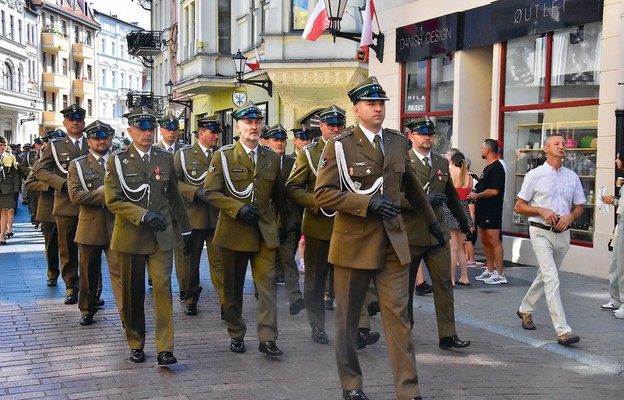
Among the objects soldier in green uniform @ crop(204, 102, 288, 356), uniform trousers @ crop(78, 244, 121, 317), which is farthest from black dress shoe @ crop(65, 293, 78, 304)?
soldier in green uniform @ crop(204, 102, 288, 356)

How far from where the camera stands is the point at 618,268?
29.0 feet

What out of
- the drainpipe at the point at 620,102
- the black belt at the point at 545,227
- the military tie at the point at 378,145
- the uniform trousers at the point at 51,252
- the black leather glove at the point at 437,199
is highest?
the drainpipe at the point at 620,102

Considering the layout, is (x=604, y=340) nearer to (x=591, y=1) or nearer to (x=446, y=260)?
(x=446, y=260)

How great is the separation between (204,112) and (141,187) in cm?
2616

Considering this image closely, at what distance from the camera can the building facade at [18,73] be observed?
59.7m

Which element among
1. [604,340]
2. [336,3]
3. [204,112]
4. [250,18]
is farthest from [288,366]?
[204,112]

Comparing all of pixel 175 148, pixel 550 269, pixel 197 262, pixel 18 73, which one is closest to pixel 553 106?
pixel 550 269

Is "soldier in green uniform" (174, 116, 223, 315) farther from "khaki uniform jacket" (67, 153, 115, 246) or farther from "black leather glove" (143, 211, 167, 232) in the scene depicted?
"black leather glove" (143, 211, 167, 232)

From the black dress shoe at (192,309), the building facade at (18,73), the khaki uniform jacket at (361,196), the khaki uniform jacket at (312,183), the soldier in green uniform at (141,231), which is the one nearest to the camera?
the khaki uniform jacket at (361,196)

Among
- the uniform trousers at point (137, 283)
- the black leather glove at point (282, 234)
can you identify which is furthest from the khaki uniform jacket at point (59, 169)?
the black leather glove at point (282, 234)

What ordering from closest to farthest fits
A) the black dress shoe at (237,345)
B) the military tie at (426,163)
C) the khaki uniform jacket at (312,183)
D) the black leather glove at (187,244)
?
the black dress shoe at (237,345) → the khaki uniform jacket at (312,183) → the military tie at (426,163) → the black leather glove at (187,244)

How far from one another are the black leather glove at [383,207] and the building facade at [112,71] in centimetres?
8526

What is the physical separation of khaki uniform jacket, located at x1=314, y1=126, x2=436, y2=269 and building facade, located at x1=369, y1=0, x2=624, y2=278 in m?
6.41

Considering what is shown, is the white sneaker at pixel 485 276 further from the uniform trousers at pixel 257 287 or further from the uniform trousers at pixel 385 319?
the uniform trousers at pixel 385 319
